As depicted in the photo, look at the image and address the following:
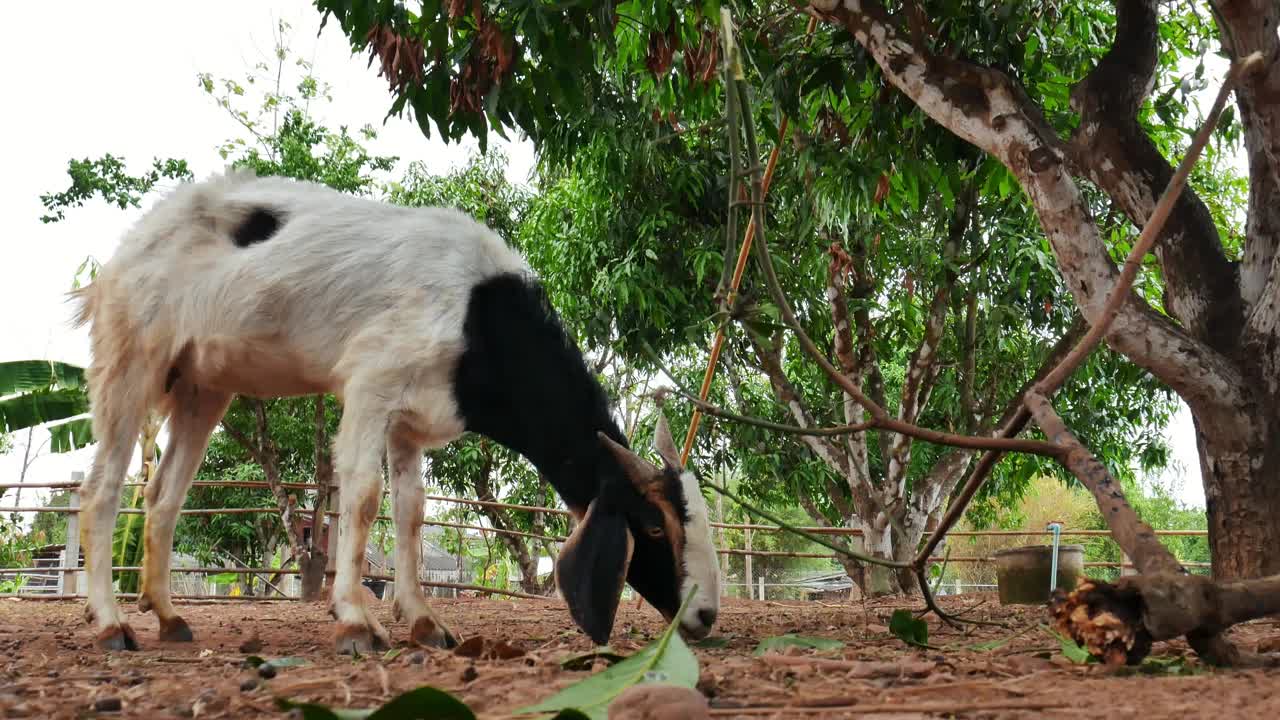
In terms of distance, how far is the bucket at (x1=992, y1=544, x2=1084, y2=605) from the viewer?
852 cm

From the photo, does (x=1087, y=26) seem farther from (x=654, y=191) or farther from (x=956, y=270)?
(x=654, y=191)

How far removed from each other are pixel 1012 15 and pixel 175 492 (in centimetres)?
441

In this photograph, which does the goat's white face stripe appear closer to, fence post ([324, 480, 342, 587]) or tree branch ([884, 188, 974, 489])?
fence post ([324, 480, 342, 587])

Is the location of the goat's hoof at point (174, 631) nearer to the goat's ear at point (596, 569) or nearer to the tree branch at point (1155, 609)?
the goat's ear at point (596, 569)

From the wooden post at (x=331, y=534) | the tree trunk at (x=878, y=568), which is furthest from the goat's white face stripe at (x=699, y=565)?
the tree trunk at (x=878, y=568)

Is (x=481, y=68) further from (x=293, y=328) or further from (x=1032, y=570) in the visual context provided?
(x=1032, y=570)

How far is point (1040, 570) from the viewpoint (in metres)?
8.67

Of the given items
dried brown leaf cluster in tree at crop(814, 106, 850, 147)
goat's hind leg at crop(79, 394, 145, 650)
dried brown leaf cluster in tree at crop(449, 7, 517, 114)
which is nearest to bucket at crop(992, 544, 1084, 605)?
dried brown leaf cluster in tree at crop(814, 106, 850, 147)

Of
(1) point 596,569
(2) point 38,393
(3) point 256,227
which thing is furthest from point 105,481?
(2) point 38,393

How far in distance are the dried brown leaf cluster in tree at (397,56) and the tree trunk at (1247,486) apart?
357cm

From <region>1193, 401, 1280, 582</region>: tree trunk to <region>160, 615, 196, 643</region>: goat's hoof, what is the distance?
4.13m

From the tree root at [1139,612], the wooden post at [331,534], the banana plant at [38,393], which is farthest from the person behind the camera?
the banana plant at [38,393]

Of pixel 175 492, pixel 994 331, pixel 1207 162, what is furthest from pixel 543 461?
pixel 1207 162

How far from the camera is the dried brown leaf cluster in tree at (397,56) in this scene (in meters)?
4.80
